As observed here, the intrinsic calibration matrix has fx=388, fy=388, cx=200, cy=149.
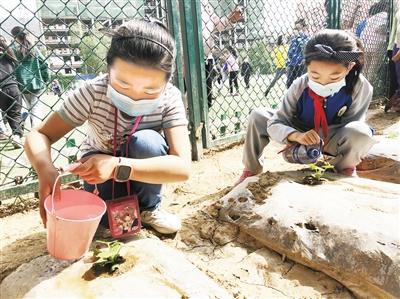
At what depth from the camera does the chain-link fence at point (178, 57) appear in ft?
7.53

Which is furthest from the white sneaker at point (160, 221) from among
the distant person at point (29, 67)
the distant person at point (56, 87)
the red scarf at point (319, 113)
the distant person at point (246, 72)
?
the distant person at point (246, 72)

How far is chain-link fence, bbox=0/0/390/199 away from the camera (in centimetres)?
229

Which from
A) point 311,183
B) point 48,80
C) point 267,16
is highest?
point 267,16

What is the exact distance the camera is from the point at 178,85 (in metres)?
2.86

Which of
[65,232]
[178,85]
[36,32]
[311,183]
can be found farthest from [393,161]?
[36,32]

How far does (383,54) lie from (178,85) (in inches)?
161

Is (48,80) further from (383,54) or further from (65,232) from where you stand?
(383,54)

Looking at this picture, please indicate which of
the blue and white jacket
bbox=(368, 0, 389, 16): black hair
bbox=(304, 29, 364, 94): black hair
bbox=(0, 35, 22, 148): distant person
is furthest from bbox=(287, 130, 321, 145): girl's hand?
bbox=(368, 0, 389, 16): black hair

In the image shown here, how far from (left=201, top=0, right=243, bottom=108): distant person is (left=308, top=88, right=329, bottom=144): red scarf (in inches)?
49.9

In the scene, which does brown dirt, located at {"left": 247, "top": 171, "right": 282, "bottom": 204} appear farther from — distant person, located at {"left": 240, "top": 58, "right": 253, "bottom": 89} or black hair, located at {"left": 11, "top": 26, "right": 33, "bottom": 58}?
distant person, located at {"left": 240, "top": 58, "right": 253, "bottom": 89}

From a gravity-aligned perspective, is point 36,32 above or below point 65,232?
above

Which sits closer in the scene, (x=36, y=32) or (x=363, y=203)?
(x=363, y=203)

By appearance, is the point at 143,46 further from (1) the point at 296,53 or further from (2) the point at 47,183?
(1) the point at 296,53

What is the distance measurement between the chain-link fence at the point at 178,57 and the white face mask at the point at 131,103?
1134 millimetres
